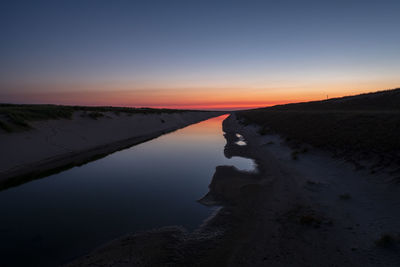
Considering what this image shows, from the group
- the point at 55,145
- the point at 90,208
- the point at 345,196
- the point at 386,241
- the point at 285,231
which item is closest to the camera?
the point at 386,241

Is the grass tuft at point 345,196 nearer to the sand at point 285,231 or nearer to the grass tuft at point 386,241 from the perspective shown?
the sand at point 285,231

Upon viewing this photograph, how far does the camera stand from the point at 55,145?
18.1 m

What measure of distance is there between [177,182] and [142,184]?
6.45ft

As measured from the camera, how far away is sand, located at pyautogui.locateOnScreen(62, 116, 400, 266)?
519cm

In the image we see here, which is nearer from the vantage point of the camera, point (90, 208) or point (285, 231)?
point (285, 231)

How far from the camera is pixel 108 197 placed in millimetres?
9398

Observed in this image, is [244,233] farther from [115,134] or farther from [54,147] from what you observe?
[115,134]

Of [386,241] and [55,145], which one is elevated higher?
[55,145]

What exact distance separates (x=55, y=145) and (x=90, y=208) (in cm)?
1323

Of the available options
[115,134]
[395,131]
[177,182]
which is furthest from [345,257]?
[115,134]

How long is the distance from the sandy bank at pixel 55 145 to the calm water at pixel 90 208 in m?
2.51

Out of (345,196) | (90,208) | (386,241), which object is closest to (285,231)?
(386,241)

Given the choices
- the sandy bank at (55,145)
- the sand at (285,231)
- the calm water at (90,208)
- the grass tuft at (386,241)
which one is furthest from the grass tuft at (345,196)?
the sandy bank at (55,145)

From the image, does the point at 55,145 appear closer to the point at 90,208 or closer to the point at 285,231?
the point at 90,208
